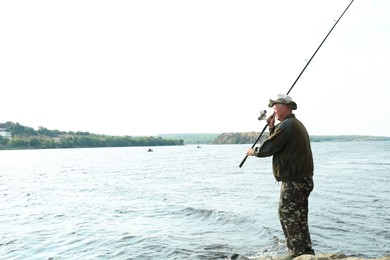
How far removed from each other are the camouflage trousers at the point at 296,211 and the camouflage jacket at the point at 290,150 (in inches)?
6.0

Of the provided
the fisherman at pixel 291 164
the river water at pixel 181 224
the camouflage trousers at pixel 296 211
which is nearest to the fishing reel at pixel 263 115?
the fisherman at pixel 291 164

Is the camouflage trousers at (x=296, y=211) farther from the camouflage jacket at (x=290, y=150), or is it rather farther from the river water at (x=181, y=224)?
the river water at (x=181, y=224)

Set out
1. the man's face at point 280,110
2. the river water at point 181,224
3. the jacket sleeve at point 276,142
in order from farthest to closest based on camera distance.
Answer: the river water at point 181,224, the man's face at point 280,110, the jacket sleeve at point 276,142

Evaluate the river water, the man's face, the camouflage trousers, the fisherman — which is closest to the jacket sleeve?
the fisherman

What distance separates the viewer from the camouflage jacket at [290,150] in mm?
7113

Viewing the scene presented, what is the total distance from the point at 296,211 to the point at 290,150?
1041 mm

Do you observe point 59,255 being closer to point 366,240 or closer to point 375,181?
point 366,240

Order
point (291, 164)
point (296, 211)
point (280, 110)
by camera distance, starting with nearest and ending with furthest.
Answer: point (291, 164)
point (296, 211)
point (280, 110)

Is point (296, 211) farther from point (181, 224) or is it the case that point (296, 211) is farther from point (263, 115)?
point (181, 224)

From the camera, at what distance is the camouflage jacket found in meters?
7.11

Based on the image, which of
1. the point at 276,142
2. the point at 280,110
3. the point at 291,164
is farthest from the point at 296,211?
the point at 280,110

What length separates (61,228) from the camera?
48.4ft

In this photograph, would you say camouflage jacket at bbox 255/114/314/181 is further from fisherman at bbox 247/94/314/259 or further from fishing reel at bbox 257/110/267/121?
fishing reel at bbox 257/110/267/121

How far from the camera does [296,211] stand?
7250mm
